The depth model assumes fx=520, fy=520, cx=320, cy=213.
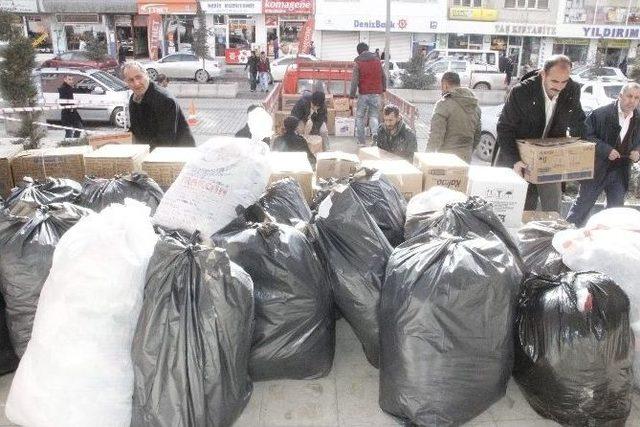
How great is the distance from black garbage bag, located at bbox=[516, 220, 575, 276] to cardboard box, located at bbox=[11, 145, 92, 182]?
9.13 feet

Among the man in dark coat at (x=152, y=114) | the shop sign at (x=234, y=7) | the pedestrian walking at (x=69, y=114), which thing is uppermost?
the shop sign at (x=234, y=7)

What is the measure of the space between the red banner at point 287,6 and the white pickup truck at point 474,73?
944cm

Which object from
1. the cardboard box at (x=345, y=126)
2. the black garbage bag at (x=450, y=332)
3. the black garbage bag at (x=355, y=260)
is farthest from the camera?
the cardboard box at (x=345, y=126)

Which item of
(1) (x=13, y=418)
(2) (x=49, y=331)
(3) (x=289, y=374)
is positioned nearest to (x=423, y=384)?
(3) (x=289, y=374)

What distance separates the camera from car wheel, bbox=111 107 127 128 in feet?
36.7

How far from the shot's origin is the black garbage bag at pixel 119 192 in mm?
2900

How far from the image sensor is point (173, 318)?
1923mm

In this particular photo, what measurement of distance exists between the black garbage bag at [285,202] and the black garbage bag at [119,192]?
0.66 metres

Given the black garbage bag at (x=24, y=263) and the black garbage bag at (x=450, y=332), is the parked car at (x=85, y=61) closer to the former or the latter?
the black garbage bag at (x=24, y=263)

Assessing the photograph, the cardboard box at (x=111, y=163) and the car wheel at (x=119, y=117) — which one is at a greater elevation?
the cardboard box at (x=111, y=163)

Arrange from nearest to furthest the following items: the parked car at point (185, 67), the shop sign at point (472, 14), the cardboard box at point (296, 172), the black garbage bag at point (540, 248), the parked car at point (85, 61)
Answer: the black garbage bag at point (540, 248) < the cardboard box at point (296, 172) < the parked car at point (85, 61) < the parked car at point (185, 67) < the shop sign at point (472, 14)

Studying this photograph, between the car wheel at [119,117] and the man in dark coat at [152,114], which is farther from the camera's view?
the car wheel at [119,117]

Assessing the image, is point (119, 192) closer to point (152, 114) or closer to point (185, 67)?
point (152, 114)

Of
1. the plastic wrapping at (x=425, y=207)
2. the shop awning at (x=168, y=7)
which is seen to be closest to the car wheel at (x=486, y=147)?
the plastic wrapping at (x=425, y=207)
